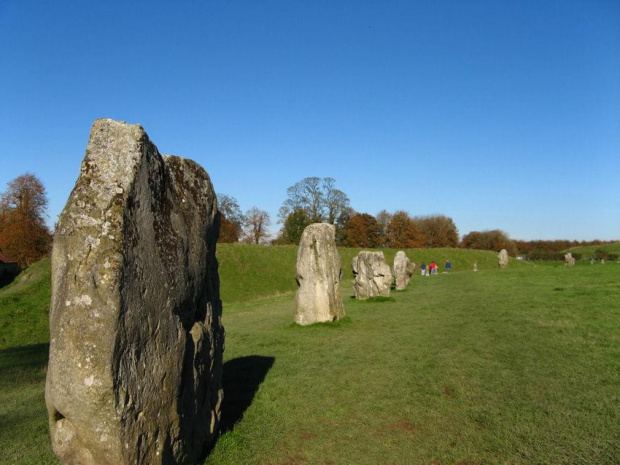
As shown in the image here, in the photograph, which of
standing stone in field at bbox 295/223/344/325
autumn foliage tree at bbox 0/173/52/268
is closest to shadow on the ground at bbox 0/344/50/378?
standing stone in field at bbox 295/223/344/325

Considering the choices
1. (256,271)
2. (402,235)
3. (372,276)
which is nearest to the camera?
(372,276)

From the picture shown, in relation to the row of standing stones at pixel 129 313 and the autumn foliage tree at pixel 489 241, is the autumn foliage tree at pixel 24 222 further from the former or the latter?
the autumn foliage tree at pixel 489 241

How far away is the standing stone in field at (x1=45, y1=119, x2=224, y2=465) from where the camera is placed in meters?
3.96

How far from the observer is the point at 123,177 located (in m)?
4.42

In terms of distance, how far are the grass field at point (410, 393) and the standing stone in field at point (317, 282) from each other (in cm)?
62

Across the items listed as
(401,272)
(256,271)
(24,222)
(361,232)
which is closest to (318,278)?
(401,272)

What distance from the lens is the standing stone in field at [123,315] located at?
156 inches

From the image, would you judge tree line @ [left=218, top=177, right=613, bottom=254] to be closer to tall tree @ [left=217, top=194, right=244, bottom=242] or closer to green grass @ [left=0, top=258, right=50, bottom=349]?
tall tree @ [left=217, top=194, right=244, bottom=242]

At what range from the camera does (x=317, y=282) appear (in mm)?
14586

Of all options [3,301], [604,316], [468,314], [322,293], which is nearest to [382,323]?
[322,293]

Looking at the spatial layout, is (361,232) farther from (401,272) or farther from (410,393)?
(410,393)

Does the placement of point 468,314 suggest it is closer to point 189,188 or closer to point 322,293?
point 322,293

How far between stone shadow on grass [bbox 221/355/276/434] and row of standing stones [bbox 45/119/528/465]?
115 centimetres

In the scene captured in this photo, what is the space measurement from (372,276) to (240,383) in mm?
14601
